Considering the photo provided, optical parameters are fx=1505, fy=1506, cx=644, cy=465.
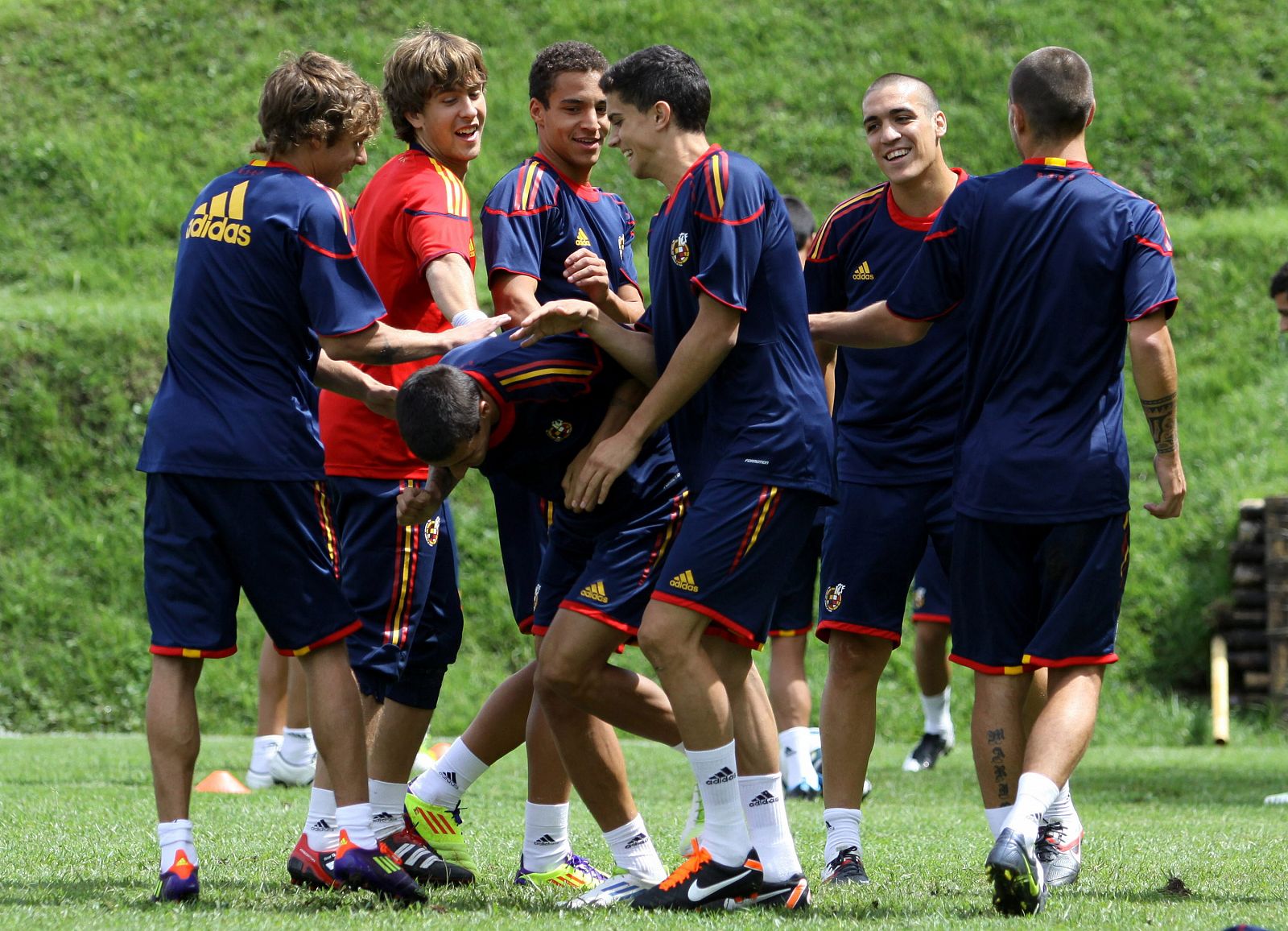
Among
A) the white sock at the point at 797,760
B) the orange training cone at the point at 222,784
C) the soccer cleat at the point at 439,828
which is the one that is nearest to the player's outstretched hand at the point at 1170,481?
the soccer cleat at the point at 439,828

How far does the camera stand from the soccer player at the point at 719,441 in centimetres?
435

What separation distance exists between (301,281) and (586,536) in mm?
1175

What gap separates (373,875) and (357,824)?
0.17 metres

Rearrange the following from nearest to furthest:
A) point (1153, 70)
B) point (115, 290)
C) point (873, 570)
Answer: point (873, 570), point (115, 290), point (1153, 70)

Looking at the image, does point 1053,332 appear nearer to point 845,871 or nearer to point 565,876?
point 845,871

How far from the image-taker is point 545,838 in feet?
16.1

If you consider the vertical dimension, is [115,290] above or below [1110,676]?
above

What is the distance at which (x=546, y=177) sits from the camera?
5406 millimetres

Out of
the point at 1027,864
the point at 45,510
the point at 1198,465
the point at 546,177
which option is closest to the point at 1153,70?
the point at 1198,465

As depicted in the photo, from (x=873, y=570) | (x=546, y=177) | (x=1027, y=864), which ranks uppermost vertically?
(x=546, y=177)

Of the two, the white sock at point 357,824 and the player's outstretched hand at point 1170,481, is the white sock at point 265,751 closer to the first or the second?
the white sock at point 357,824

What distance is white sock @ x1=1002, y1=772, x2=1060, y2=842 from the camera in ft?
13.6

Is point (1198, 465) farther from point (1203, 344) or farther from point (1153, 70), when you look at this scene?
point (1153, 70)

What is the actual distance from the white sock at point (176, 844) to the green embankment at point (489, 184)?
830 cm
